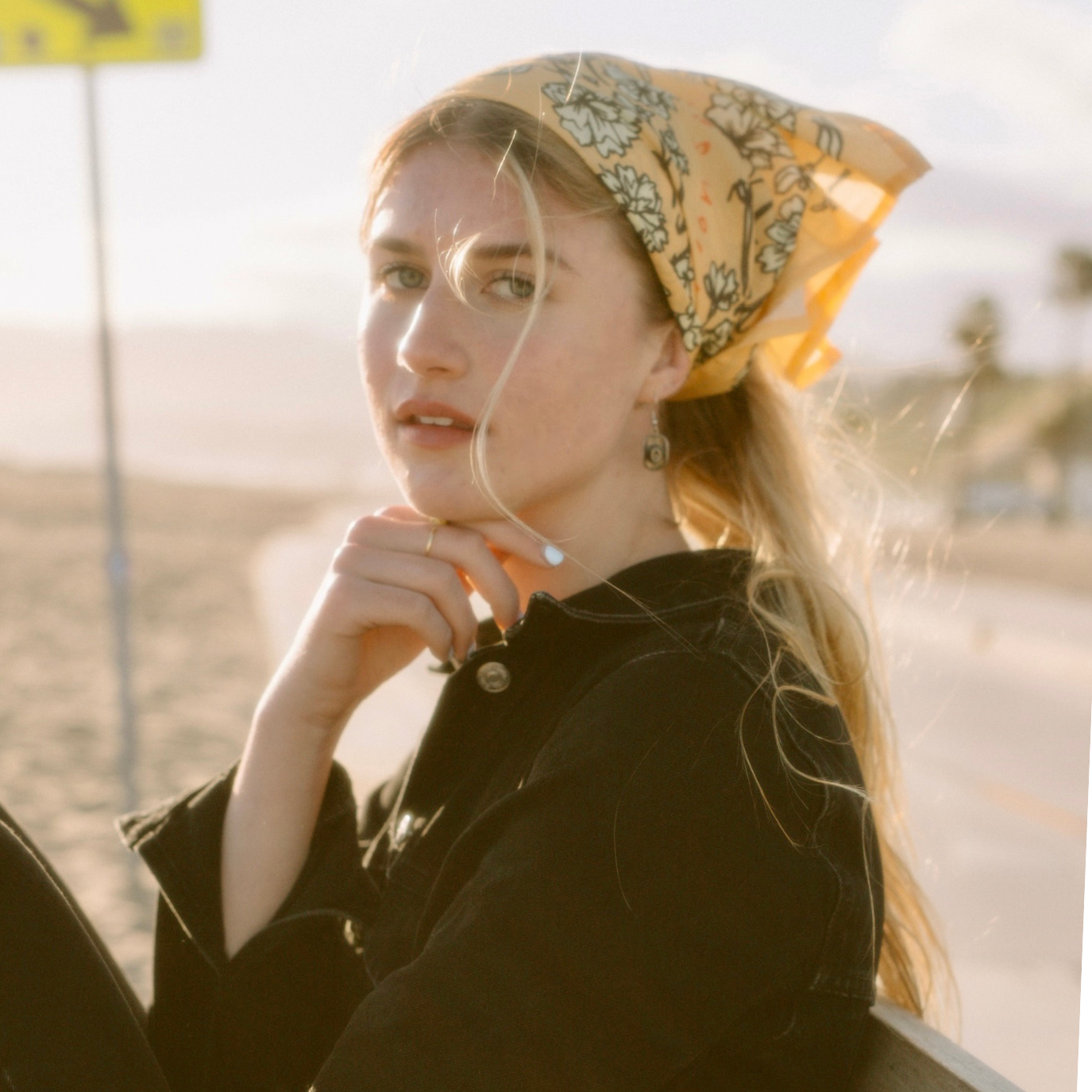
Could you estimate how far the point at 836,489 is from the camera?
6.96ft

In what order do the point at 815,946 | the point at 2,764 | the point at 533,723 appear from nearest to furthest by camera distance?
the point at 815,946
the point at 533,723
the point at 2,764

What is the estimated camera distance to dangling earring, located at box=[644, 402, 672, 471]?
190 cm

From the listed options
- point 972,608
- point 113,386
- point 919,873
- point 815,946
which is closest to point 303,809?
point 815,946

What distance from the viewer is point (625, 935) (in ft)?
4.05

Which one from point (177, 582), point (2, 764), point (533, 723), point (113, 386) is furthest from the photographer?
point (177, 582)

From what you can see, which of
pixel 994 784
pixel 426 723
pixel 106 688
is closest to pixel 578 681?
pixel 426 723

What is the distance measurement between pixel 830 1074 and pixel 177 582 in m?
13.7

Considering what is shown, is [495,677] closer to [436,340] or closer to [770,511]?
[436,340]

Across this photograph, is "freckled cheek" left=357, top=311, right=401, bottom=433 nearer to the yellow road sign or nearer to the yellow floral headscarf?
the yellow floral headscarf

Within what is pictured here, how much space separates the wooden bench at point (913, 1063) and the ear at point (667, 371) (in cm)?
83

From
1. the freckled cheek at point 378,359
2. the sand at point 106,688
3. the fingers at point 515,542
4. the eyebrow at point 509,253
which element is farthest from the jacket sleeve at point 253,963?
the sand at point 106,688

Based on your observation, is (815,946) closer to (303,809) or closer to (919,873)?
(303,809)

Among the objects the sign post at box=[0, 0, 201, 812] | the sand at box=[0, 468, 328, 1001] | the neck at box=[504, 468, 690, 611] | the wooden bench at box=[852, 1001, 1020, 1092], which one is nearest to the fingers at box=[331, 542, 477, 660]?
the neck at box=[504, 468, 690, 611]

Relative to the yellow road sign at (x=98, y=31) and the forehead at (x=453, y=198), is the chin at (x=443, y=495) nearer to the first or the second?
the forehead at (x=453, y=198)
